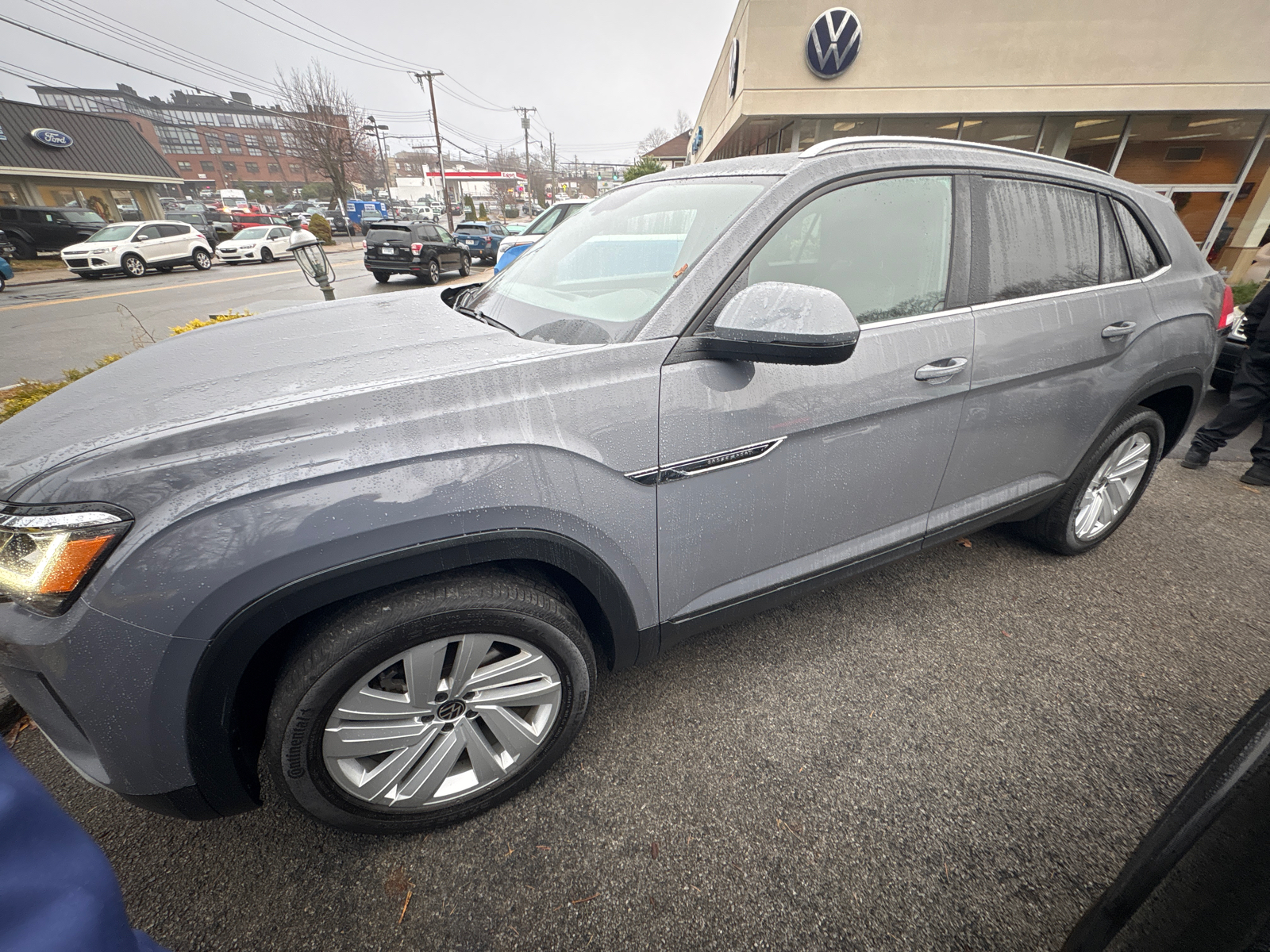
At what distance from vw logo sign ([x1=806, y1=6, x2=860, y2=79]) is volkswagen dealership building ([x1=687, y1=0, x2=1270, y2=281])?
0.08 feet

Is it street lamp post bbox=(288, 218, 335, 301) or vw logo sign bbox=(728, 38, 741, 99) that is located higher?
vw logo sign bbox=(728, 38, 741, 99)

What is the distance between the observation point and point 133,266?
15.6m

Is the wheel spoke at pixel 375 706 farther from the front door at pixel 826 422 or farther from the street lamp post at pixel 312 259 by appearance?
the street lamp post at pixel 312 259

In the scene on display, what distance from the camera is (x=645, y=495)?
1.46 meters

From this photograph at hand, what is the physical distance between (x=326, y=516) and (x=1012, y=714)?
2.29 meters

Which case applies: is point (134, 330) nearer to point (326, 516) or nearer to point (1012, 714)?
point (326, 516)

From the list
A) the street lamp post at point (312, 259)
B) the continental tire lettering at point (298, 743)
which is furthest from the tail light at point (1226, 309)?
the street lamp post at point (312, 259)

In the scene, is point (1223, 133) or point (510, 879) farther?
point (1223, 133)

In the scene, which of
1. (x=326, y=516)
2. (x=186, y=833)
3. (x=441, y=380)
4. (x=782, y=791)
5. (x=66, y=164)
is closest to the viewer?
(x=326, y=516)

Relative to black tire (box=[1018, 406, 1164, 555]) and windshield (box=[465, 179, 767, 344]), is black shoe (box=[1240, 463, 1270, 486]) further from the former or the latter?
windshield (box=[465, 179, 767, 344])

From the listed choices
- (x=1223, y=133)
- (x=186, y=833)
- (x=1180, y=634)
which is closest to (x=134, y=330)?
(x=186, y=833)

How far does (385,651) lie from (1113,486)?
11.0ft

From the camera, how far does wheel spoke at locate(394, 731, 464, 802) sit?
150cm

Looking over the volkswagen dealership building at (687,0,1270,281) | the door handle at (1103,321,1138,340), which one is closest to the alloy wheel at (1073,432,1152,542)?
the door handle at (1103,321,1138,340)
